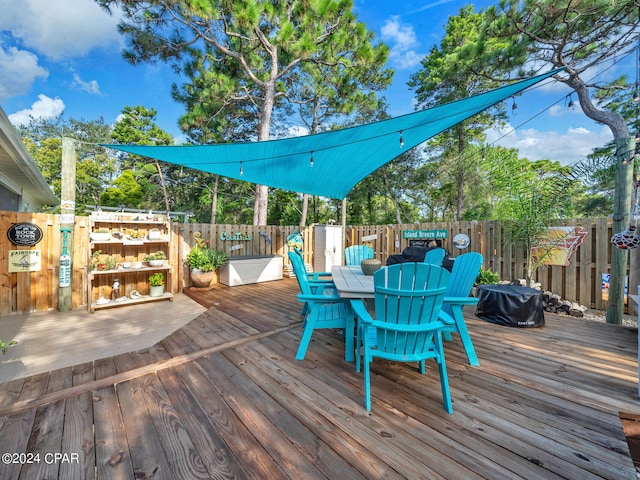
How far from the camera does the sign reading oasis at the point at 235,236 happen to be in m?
5.96

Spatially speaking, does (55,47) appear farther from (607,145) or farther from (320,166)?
(607,145)

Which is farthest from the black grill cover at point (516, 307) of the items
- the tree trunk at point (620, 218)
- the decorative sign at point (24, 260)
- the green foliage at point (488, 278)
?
the decorative sign at point (24, 260)

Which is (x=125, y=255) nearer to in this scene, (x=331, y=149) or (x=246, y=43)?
(x=331, y=149)

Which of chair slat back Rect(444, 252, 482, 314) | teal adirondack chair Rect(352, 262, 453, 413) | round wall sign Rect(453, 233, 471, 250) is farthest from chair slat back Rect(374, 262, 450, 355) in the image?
round wall sign Rect(453, 233, 471, 250)

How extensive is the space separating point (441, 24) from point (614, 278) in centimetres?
1179

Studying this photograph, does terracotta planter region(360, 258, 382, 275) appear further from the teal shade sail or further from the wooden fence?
the wooden fence

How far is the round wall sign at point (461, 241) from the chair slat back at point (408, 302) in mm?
4141

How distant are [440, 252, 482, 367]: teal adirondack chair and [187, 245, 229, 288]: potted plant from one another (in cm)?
443

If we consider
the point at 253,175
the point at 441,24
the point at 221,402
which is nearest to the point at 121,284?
the point at 253,175

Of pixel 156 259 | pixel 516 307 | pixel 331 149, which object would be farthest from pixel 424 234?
pixel 156 259

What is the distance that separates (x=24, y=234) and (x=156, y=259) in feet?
5.36

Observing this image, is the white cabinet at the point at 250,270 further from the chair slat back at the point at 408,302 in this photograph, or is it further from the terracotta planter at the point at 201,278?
the chair slat back at the point at 408,302

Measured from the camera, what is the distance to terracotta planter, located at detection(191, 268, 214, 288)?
5188mm

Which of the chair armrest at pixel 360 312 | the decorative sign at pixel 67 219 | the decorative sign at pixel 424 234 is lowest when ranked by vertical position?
the chair armrest at pixel 360 312
